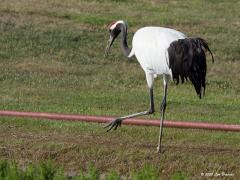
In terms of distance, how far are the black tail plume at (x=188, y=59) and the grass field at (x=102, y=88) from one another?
0.92 meters

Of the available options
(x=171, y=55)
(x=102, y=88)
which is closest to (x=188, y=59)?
(x=171, y=55)

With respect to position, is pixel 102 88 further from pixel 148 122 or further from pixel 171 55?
pixel 171 55

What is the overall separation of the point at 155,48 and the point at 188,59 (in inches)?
19.8

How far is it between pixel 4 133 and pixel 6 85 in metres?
4.04

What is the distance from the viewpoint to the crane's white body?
9.09 meters

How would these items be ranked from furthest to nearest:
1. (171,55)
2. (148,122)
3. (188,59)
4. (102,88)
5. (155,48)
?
(102,88), (148,122), (155,48), (171,55), (188,59)

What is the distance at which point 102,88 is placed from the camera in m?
14.6

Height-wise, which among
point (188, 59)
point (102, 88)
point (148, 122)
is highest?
point (188, 59)

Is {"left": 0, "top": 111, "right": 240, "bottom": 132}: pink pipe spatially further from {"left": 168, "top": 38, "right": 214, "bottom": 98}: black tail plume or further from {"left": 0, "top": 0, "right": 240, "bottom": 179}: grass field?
{"left": 168, "top": 38, "right": 214, "bottom": 98}: black tail plume

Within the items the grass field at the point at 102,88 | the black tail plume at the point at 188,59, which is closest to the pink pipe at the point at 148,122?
the grass field at the point at 102,88

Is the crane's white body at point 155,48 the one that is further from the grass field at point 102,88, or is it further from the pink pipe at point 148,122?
the grass field at point 102,88

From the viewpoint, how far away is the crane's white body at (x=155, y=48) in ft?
29.8

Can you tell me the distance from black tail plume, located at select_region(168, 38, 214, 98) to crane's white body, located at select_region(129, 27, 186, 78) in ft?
0.37

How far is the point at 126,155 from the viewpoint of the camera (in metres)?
9.15
